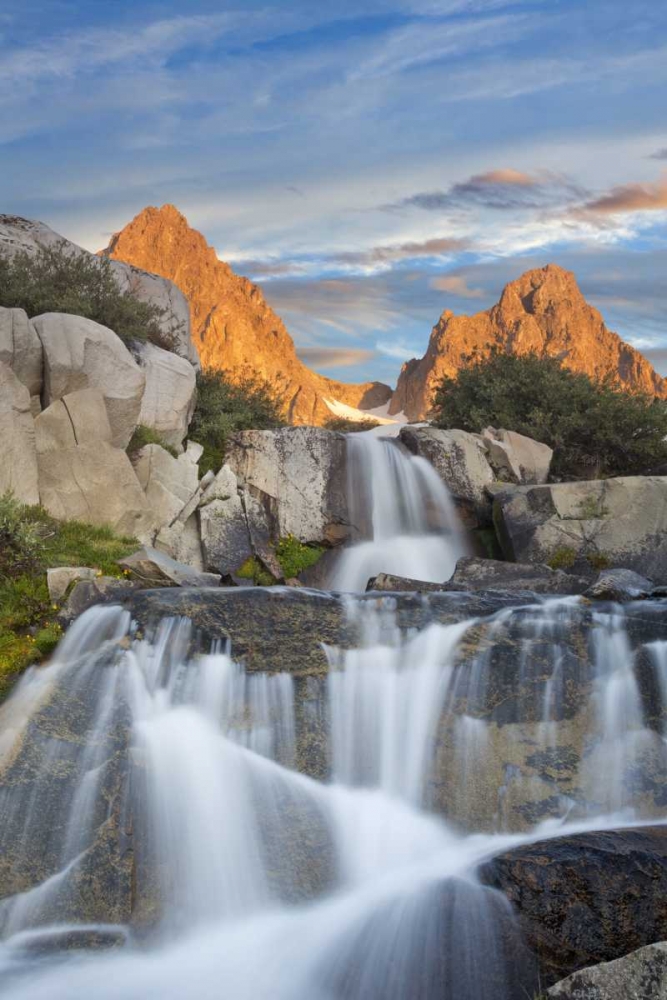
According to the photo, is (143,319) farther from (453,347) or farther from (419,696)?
(453,347)

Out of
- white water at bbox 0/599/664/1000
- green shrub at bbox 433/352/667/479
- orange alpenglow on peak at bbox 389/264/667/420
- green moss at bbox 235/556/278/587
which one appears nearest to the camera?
white water at bbox 0/599/664/1000

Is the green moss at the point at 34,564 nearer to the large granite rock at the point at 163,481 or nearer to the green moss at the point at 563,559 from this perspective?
the large granite rock at the point at 163,481

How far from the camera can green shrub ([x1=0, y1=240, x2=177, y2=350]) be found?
17.5m

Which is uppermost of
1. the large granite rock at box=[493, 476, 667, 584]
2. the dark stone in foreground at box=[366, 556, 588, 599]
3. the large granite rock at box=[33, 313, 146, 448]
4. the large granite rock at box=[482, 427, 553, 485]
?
the large granite rock at box=[33, 313, 146, 448]

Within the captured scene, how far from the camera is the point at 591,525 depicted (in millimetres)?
16188

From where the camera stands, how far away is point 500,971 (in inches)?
212

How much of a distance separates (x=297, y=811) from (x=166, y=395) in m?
11.9

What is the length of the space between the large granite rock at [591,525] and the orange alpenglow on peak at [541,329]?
83855mm

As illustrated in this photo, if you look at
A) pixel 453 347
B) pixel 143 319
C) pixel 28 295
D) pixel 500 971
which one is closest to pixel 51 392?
pixel 28 295

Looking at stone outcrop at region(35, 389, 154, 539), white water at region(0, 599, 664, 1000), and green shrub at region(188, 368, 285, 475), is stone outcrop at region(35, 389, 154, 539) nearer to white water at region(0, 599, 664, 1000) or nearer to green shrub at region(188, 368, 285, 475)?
green shrub at region(188, 368, 285, 475)

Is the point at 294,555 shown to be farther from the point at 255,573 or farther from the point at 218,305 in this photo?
the point at 218,305

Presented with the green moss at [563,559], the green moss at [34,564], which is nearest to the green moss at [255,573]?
the green moss at [34,564]

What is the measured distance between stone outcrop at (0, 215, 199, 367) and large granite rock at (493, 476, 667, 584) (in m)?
10.2

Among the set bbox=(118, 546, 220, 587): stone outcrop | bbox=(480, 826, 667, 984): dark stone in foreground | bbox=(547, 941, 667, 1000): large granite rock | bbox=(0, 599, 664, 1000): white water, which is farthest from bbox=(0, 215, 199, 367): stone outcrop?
bbox=(547, 941, 667, 1000): large granite rock
